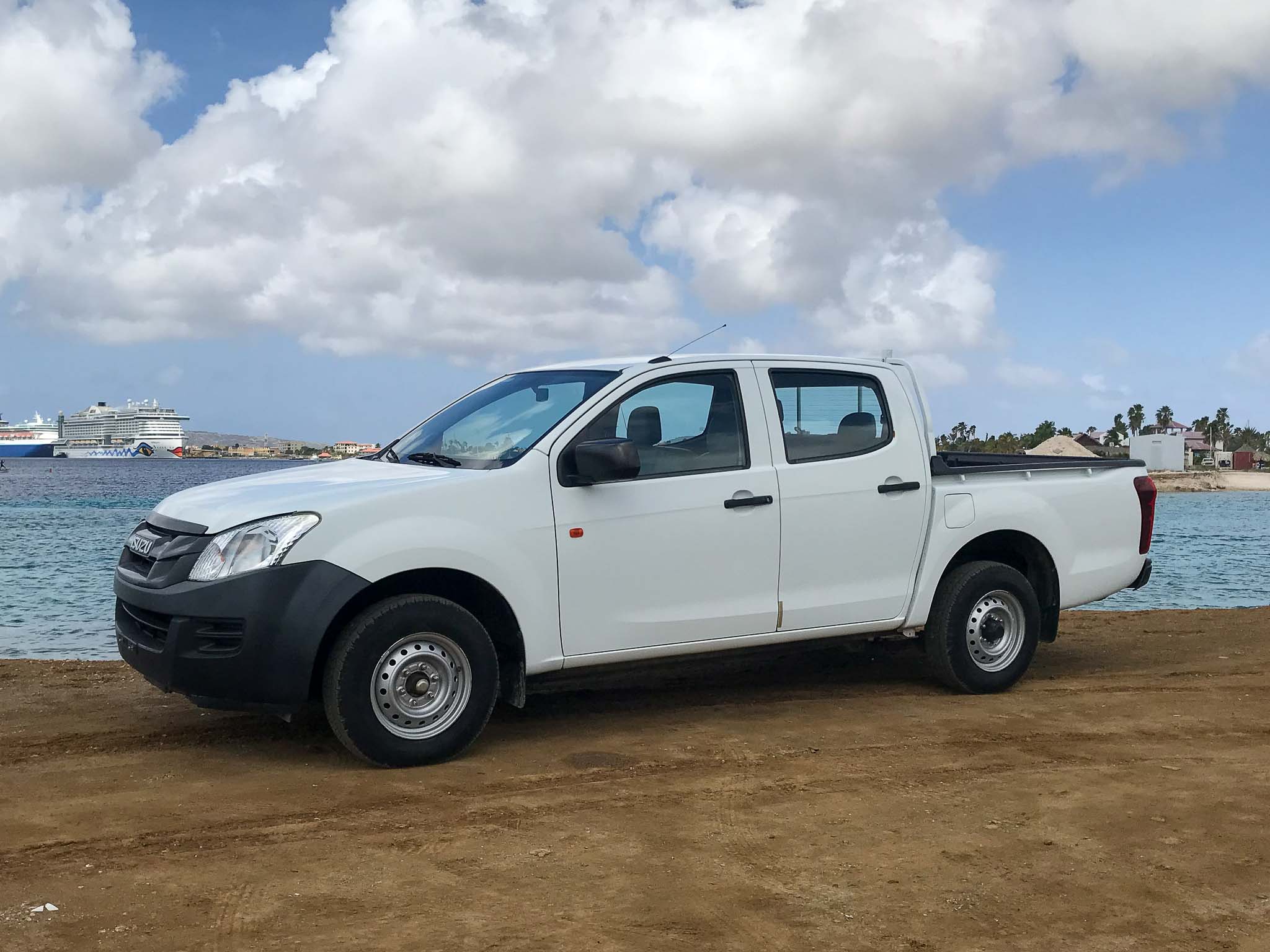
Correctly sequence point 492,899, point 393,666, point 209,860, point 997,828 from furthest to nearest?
point 393,666 → point 997,828 → point 209,860 → point 492,899

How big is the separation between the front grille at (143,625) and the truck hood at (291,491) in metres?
0.46

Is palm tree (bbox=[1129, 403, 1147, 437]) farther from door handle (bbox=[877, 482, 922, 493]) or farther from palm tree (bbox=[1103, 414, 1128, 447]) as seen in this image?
door handle (bbox=[877, 482, 922, 493])

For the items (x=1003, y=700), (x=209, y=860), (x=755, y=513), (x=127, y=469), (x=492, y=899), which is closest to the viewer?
(x=492, y=899)

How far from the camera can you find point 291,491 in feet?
19.0

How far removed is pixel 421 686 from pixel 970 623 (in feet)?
11.1

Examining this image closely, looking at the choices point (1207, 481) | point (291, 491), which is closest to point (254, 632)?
point (291, 491)

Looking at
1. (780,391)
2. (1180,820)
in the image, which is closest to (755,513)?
(780,391)

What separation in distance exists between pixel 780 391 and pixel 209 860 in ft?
12.4

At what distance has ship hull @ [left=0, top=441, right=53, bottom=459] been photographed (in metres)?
174

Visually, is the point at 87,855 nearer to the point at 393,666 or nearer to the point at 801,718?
the point at 393,666

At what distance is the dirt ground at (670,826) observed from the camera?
3.93 meters

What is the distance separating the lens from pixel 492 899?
4125 mm

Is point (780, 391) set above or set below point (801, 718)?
above

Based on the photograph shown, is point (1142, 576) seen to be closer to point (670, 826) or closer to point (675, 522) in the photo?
point (675, 522)
